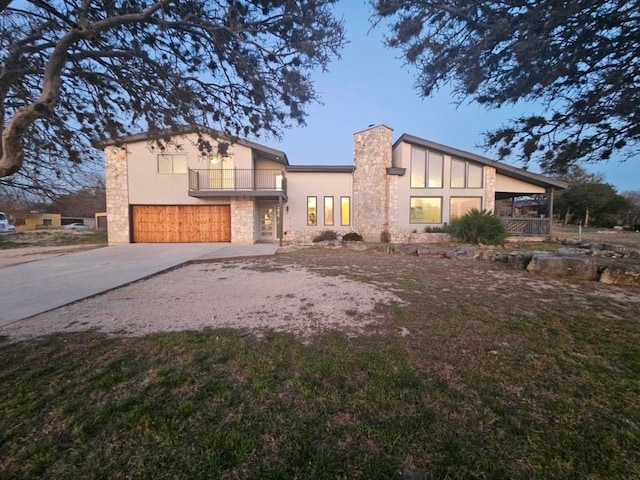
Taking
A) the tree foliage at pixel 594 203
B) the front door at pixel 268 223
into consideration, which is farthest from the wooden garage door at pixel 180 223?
the tree foliage at pixel 594 203

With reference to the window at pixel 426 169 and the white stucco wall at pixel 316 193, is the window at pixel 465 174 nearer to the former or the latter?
the window at pixel 426 169

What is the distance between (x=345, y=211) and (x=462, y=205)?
6.88m

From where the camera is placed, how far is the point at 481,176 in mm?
16531

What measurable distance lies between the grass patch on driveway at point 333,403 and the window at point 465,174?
1386 cm

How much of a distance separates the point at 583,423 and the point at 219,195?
50.3 feet

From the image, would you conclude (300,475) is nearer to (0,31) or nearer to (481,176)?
(0,31)

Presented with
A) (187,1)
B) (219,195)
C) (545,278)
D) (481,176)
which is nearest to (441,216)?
(481,176)

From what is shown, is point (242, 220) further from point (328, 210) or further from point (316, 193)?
point (328, 210)

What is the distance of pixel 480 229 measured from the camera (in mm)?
13438

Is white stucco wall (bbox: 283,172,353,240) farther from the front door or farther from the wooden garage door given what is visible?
the wooden garage door

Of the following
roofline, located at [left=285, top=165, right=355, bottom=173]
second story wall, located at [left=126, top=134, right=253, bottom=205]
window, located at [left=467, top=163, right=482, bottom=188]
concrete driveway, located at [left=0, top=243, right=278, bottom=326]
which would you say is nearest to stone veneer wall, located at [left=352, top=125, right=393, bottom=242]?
roofline, located at [left=285, top=165, right=355, bottom=173]

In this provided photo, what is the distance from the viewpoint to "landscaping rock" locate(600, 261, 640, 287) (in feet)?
20.7

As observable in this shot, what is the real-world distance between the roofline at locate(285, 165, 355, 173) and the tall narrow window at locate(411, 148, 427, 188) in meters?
3.58

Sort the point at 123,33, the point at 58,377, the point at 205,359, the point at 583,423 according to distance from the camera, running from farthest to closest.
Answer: the point at 123,33
the point at 205,359
the point at 58,377
the point at 583,423
